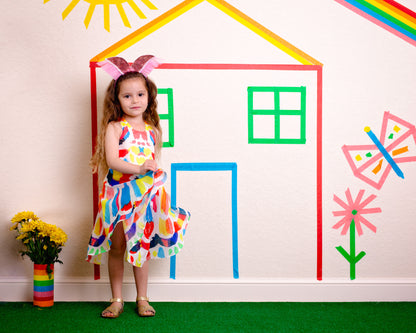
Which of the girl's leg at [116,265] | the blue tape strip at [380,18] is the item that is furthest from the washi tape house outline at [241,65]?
the blue tape strip at [380,18]

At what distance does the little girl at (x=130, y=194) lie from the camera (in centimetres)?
200

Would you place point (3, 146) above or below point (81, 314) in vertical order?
above

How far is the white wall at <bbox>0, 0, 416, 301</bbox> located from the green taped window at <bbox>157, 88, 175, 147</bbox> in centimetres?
4

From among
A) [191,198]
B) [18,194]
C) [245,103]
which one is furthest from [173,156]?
[18,194]

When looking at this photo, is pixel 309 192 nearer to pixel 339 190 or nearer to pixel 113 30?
pixel 339 190

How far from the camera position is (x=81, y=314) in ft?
6.70

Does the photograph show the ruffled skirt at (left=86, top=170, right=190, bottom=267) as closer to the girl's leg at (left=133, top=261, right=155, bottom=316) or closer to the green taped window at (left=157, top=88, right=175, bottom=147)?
the girl's leg at (left=133, top=261, right=155, bottom=316)

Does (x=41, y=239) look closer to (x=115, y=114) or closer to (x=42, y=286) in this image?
(x=42, y=286)

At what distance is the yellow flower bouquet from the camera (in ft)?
7.00

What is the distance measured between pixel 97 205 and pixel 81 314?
53cm

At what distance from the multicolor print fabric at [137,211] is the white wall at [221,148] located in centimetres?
24

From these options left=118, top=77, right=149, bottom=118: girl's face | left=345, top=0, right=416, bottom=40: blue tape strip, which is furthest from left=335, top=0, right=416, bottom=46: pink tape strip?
left=118, top=77, right=149, bottom=118: girl's face

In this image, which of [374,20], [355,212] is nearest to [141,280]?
[355,212]

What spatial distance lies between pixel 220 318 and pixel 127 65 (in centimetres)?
119
